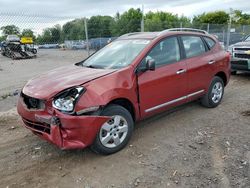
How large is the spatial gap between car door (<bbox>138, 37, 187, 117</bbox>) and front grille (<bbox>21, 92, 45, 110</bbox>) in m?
1.50

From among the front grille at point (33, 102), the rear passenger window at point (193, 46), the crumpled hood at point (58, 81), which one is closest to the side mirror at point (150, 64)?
the crumpled hood at point (58, 81)

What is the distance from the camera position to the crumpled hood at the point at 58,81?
3811 mm

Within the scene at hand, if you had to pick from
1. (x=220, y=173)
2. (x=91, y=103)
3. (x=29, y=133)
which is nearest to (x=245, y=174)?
(x=220, y=173)

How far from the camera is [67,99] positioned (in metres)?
3.70

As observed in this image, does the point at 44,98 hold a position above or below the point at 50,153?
above

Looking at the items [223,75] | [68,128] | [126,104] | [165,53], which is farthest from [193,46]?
[68,128]

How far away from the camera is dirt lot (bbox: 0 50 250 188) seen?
3.46m

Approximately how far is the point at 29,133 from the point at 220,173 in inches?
131

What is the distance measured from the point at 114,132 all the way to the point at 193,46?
8.63 ft

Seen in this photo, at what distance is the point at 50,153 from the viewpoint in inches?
167

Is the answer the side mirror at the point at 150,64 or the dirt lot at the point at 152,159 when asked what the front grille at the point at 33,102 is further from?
the side mirror at the point at 150,64

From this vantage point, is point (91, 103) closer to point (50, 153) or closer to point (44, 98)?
point (44, 98)

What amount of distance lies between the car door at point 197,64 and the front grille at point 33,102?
2.80 meters

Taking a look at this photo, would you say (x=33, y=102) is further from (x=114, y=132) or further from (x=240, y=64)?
(x=240, y=64)
